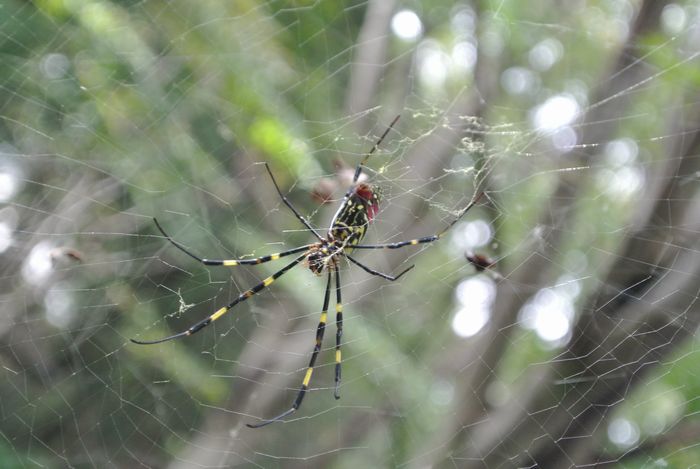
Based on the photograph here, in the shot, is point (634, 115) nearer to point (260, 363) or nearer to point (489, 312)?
point (489, 312)

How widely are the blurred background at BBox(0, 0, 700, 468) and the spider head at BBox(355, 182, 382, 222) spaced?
0.19m

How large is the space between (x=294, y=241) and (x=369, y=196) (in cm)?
94

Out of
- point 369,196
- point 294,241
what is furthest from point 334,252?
point 294,241

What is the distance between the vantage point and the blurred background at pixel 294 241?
333 centimetres

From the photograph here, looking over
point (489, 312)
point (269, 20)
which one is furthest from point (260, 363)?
point (269, 20)

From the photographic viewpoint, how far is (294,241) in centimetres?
391

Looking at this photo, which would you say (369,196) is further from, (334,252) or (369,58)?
(369,58)

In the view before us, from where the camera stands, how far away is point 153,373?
3.72 m

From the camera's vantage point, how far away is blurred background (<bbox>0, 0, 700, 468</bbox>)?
3334 millimetres

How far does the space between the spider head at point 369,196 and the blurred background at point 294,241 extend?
0.19 metres

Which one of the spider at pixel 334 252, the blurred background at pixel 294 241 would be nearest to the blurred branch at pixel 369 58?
the blurred background at pixel 294 241

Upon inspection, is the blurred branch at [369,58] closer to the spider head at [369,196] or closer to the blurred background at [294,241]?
the blurred background at [294,241]

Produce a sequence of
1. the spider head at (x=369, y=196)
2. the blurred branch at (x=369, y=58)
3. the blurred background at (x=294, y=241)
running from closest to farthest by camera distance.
→ the spider head at (x=369, y=196) → the blurred background at (x=294, y=241) → the blurred branch at (x=369, y=58)

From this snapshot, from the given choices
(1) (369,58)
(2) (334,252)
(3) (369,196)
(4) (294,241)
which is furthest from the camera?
(1) (369,58)
